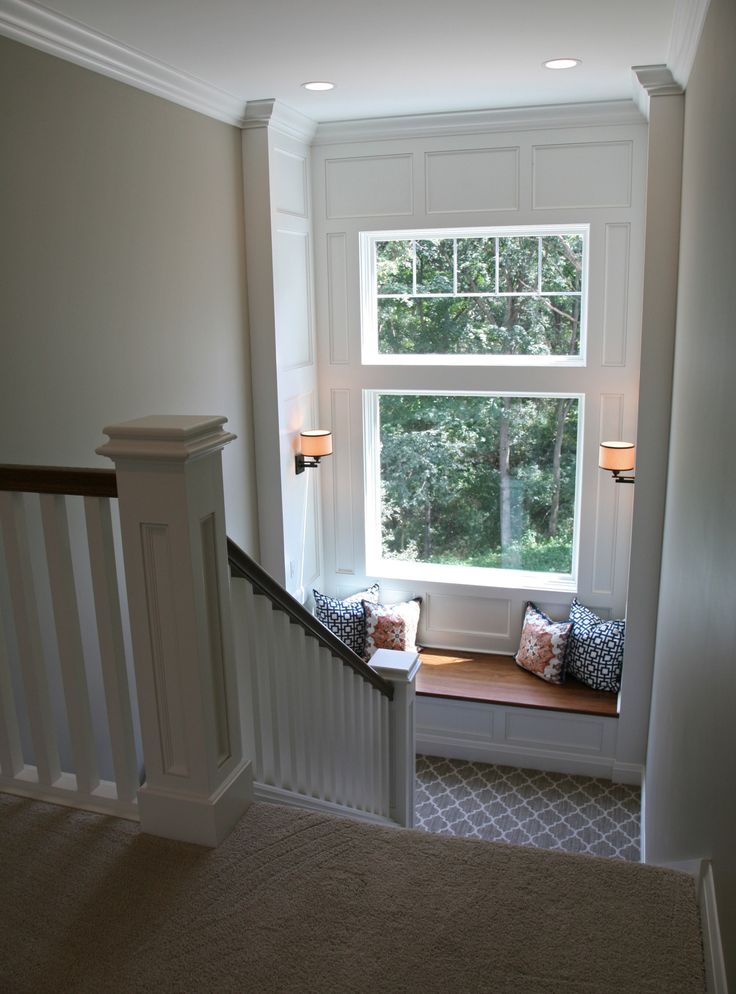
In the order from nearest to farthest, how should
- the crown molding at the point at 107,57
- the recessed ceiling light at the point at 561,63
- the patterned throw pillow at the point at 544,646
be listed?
the crown molding at the point at 107,57 → the recessed ceiling light at the point at 561,63 → the patterned throw pillow at the point at 544,646

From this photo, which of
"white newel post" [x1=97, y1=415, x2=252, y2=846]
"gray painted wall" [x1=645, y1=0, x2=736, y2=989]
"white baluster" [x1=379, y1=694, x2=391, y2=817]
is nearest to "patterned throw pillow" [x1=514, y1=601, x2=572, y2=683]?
"gray painted wall" [x1=645, y1=0, x2=736, y2=989]

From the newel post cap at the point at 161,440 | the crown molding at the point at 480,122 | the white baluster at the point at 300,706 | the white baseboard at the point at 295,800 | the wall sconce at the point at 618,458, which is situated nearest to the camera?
the newel post cap at the point at 161,440

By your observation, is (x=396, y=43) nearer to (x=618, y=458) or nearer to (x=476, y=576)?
(x=618, y=458)

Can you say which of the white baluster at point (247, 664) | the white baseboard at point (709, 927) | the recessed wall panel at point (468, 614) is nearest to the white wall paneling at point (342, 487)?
the recessed wall panel at point (468, 614)

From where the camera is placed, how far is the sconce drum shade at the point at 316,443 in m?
5.00

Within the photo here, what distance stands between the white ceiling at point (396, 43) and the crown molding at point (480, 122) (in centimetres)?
11

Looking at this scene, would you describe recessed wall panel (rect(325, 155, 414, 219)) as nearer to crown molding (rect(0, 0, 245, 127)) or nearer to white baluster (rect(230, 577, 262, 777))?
crown molding (rect(0, 0, 245, 127))

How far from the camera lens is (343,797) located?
9.36 ft

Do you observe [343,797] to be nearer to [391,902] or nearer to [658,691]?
[391,902]

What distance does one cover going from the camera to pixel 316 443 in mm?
5000

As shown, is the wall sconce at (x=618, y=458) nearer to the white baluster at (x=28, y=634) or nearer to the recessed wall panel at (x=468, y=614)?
the recessed wall panel at (x=468, y=614)

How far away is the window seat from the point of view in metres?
4.79

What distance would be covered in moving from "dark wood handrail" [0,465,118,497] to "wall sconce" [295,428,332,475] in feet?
10.6

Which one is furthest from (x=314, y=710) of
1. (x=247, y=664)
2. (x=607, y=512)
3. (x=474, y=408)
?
(x=474, y=408)
